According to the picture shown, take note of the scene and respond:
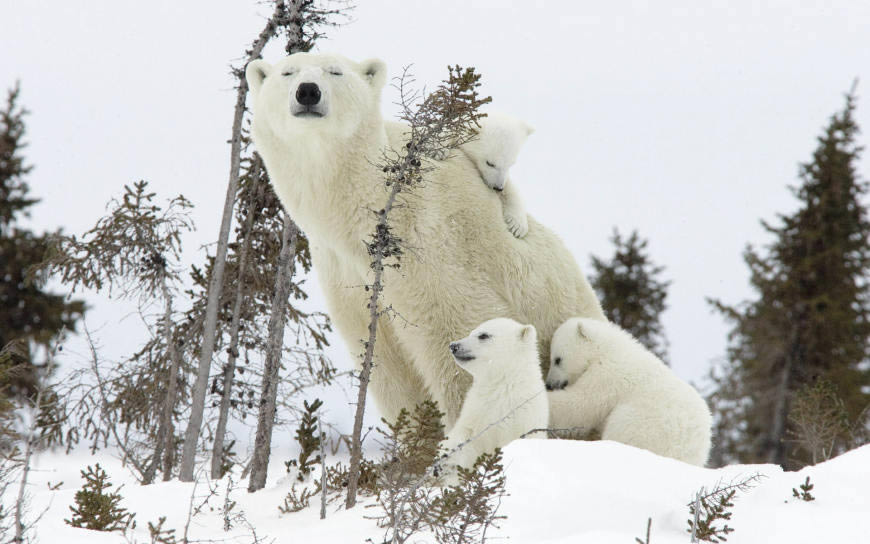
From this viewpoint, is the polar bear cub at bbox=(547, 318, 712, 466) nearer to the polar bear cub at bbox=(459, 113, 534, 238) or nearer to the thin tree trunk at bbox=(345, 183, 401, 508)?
the polar bear cub at bbox=(459, 113, 534, 238)

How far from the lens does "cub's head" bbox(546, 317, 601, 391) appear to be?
6062 millimetres

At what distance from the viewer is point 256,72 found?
6.07 metres

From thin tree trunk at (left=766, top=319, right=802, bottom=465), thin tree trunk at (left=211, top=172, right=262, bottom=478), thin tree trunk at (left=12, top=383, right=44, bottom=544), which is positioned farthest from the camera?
thin tree trunk at (left=766, top=319, right=802, bottom=465)

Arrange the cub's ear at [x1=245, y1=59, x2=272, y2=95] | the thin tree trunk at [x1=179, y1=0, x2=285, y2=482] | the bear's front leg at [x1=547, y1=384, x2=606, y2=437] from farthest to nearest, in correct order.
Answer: the thin tree trunk at [x1=179, y1=0, x2=285, y2=482] < the cub's ear at [x1=245, y1=59, x2=272, y2=95] < the bear's front leg at [x1=547, y1=384, x2=606, y2=437]

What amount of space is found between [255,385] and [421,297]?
364 centimetres

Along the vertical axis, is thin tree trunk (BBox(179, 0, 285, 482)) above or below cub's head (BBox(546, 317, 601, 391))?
above

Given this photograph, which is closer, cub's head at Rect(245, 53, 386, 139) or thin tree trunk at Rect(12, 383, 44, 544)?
thin tree trunk at Rect(12, 383, 44, 544)

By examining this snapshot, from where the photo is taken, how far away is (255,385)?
8852mm

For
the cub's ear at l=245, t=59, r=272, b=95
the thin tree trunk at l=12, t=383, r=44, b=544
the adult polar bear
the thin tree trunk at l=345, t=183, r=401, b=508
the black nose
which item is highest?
the cub's ear at l=245, t=59, r=272, b=95

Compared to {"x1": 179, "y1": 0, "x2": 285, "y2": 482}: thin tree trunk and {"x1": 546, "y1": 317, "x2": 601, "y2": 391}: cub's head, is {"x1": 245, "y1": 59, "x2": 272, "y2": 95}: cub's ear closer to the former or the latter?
{"x1": 179, "y1": 0, "x2": 285, "y2": 482}: thin tree trunk

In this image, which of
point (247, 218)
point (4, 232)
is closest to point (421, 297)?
point (247, 218)

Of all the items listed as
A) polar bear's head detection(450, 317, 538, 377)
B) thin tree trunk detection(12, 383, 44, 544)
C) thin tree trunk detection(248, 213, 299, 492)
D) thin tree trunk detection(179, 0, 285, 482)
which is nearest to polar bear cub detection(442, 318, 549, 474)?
polar bear's head detection(450, 317, 538, 377)

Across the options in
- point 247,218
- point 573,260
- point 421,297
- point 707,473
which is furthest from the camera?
point 247,218

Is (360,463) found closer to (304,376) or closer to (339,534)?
(339,534)
